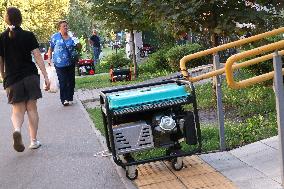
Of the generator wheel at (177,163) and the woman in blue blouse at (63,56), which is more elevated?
the woman in blue blouse at (63,56)

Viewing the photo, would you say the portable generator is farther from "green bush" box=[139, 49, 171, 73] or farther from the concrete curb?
"green bush" box=[139, 49, 171, 73]

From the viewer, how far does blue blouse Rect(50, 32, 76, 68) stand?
1070 cm

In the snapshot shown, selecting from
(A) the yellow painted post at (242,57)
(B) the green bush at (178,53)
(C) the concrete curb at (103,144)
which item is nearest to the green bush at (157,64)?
(B) the green bush at (178,53)

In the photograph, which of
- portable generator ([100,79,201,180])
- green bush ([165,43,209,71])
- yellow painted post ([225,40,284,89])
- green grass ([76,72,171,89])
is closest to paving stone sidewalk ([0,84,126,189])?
portable generator ([100,79,201,180])

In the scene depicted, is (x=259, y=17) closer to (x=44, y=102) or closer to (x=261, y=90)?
(x=261, y=90)

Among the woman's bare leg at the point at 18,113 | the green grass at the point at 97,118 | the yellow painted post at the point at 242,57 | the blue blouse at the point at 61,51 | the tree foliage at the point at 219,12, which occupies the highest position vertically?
the tree foliage at the point at 219,12

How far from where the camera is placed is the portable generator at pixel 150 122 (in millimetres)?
5211

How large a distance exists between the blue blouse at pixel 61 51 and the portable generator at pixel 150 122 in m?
5.41

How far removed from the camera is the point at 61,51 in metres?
10.7

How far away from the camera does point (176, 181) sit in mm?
5129

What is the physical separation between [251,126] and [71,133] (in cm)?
297

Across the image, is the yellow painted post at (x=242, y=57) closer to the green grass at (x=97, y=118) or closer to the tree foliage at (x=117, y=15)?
the green grass at (x=97, y=118)

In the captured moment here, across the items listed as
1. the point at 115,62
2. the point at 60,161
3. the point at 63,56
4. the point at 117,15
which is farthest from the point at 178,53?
the point at 60,161

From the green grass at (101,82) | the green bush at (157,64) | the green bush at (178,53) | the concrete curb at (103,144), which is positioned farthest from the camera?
the green bush at (157,64)
